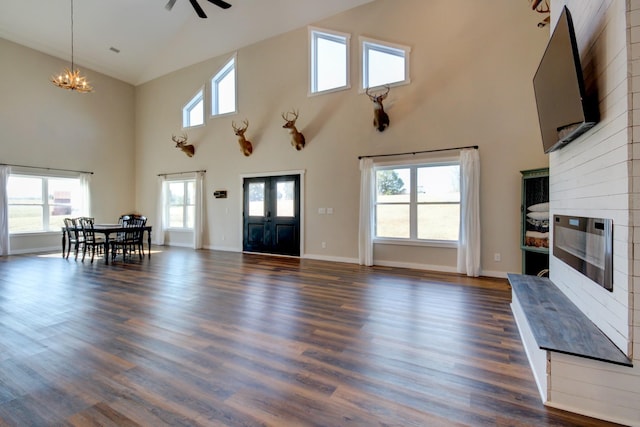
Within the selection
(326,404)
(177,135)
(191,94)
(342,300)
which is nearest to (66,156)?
(177,135)

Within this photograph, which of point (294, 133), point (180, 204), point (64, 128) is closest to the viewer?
point (294, 133)

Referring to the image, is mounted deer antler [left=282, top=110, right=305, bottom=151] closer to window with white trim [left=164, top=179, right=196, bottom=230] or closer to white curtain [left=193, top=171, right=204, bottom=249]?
white curtain [left=193, top=171, right=204, bottom=249]

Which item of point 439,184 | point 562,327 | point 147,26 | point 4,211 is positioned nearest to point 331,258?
point 439,184

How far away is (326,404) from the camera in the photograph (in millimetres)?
1757

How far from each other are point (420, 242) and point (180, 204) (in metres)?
7.15

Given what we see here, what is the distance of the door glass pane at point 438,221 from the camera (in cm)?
546

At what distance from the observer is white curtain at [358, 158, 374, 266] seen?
6.00m

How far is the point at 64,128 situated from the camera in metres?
8.20

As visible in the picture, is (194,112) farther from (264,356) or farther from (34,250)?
(264,356)

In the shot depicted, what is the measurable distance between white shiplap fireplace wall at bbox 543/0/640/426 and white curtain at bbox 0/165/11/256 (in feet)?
34.3

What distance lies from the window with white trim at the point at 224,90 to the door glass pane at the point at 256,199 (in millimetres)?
2209

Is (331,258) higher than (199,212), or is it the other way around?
(199,212)

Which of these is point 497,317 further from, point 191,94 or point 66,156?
point 66,156

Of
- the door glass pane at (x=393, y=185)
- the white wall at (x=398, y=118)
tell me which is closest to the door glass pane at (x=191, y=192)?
the white wall at (x=398, y=118)
